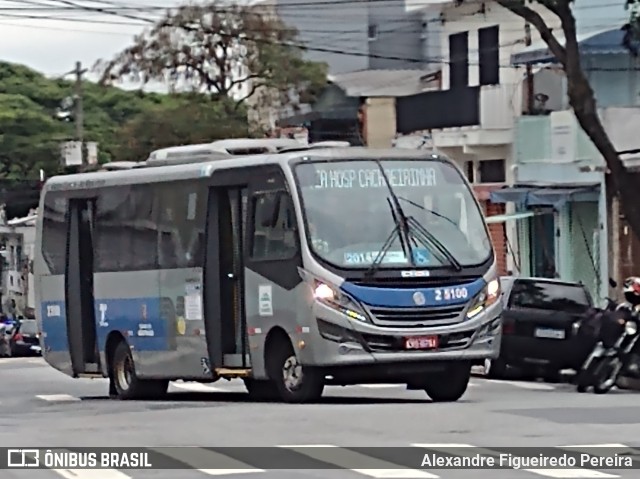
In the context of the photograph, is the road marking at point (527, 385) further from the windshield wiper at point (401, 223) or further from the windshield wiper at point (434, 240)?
the windshield wiper at point (401, 223)

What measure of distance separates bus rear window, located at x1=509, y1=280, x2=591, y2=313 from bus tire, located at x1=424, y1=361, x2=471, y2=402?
19.3 ft

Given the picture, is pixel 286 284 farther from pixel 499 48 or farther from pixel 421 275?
pixel 499 48

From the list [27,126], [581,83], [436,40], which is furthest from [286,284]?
[27,126]

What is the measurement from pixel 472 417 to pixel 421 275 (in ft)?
9.35

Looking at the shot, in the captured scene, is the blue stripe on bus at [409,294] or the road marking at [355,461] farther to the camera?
the blue stripe on bus at [409,294]

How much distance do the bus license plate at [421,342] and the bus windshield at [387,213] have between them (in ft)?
2.83

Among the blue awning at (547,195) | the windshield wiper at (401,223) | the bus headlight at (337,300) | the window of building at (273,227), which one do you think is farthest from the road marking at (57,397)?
the blue awning at (547,195)

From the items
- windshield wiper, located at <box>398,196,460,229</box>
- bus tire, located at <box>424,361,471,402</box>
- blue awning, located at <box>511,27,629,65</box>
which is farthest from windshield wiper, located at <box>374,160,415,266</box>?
blue awning, located at <box>511,27,629,65</box>

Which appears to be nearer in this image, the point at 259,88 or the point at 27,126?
the point at 259,88

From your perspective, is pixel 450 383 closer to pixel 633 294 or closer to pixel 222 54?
pixel 633 294

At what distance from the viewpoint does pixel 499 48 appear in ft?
147

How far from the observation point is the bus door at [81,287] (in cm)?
2573

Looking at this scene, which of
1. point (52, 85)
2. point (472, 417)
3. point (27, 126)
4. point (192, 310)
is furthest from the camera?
point (52, 85)

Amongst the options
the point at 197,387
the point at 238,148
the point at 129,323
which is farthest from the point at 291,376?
the point at 197,387
